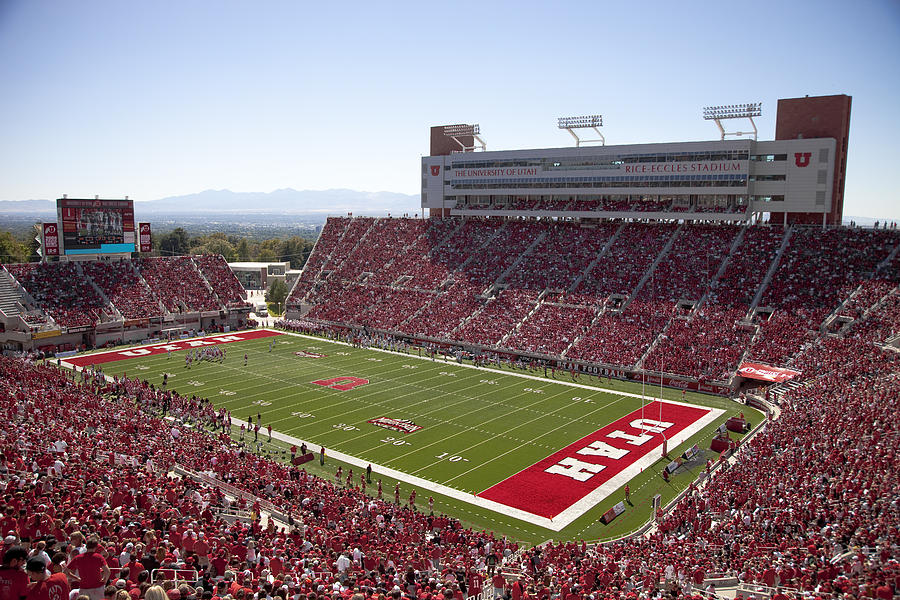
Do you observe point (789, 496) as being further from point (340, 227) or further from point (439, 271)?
point (340, 227)

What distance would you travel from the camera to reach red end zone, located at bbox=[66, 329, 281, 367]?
36.5 m

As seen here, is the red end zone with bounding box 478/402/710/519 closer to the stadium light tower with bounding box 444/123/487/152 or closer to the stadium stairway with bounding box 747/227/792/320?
the stadium stairway with bounding box 747/227/792/320

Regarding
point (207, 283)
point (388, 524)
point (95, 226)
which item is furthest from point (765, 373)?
point (95, 226)

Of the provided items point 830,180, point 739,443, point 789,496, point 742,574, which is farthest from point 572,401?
point 830,180

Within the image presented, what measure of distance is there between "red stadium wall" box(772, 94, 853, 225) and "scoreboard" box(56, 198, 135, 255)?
4324 cm

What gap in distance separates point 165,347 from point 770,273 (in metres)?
35.3

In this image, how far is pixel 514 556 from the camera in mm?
15180

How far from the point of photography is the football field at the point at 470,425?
64.3 feet

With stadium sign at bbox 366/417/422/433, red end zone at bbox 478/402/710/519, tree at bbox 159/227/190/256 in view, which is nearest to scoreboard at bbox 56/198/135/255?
stadium sign at bbox 366/417/422/433

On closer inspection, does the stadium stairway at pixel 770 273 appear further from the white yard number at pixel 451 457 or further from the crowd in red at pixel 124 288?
the crowd in red at pixel 124 288

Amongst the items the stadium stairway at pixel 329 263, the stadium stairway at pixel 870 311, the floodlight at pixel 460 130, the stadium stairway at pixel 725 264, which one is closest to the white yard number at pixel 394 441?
the stadium stairway at pixel 725 264

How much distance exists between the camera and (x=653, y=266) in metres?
40.8

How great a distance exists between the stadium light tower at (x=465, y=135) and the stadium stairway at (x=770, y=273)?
80.9ft

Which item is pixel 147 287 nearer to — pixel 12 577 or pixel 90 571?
pixel 90 571
